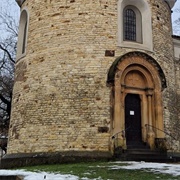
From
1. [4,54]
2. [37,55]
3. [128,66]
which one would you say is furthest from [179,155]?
[4,54]

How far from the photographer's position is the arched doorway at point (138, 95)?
14039mm

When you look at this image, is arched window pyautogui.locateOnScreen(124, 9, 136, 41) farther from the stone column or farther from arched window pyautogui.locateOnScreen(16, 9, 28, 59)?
arched window pyautogui.locateOnScreen(16, 9, 28, 59)

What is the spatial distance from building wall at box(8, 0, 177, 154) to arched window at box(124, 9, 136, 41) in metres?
0.98

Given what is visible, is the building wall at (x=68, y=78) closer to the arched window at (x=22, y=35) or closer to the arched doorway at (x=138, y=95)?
the arched doorway at (x=138, y=95)

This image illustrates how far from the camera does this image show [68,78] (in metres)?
14.2

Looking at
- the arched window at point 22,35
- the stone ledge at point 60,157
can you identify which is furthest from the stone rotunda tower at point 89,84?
the arched window at point 22,35

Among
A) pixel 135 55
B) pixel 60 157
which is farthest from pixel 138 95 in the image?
pixel 60 157

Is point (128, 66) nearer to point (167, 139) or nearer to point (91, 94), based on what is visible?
point (91, 94)

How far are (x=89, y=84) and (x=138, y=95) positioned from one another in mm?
2542

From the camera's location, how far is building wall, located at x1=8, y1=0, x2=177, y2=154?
13594 mm

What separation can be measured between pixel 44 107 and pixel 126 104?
3.83 meters

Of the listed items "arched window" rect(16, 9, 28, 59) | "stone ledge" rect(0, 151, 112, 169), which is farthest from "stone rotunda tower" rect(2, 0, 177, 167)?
"arched window" rect(16, 9, 28, 59)

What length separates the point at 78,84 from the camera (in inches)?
555

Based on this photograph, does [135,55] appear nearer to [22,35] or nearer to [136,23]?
[136,23]
